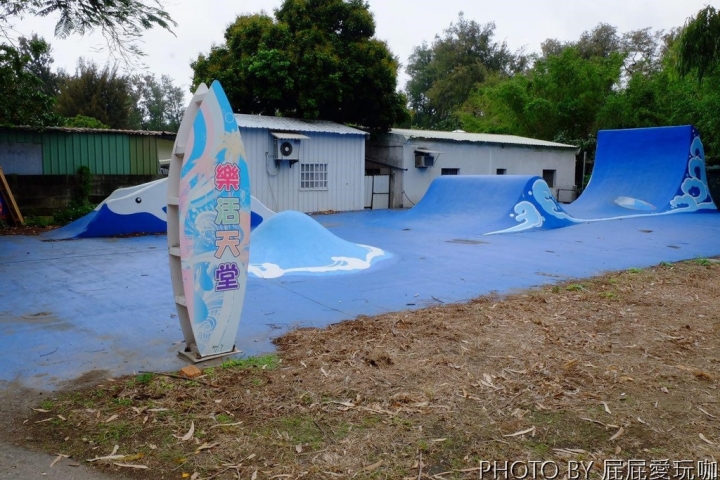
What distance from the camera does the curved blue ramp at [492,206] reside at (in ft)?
43.5

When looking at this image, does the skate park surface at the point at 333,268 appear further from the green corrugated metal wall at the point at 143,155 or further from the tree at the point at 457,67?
the tree at the point at 457,67

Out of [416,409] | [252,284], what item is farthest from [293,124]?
[416,409]

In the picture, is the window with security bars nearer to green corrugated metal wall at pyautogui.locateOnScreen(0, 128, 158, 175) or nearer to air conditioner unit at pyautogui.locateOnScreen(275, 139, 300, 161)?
air conditioner unit at pyautogui.locateOnScreen(275, 139, 300, 161)

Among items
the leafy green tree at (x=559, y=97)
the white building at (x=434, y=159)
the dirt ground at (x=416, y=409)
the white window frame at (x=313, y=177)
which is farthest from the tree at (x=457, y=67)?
the dirt ground at (x=416, y=409)

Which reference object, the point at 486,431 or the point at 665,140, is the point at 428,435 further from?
the point at 665,140

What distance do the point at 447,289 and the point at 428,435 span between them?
3.88m

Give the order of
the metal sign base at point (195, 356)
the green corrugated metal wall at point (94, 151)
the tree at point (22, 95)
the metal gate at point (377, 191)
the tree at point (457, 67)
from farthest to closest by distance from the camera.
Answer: the tree at point (457, 67)
the metal gate at point (377, 191)
the green corrugated metal wall at point (94, 151)
the tree at point (22, 95)
the metal sign base at point (195, 356)

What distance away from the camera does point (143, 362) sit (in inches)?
165

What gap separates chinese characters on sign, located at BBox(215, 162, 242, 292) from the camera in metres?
4.13

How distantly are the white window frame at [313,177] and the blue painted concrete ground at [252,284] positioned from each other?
4709mm

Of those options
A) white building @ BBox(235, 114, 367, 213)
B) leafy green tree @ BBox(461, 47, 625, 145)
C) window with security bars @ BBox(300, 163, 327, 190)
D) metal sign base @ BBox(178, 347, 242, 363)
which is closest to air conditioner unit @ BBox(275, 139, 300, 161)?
white building @ BBox(235, 114, 367, 213)

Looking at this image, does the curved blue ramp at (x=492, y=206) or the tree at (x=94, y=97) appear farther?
the tree at (x=94, y=97)

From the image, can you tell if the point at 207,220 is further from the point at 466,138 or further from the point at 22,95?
the point at 466,138

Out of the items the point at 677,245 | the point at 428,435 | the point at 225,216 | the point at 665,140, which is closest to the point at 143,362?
the point at 225,216
